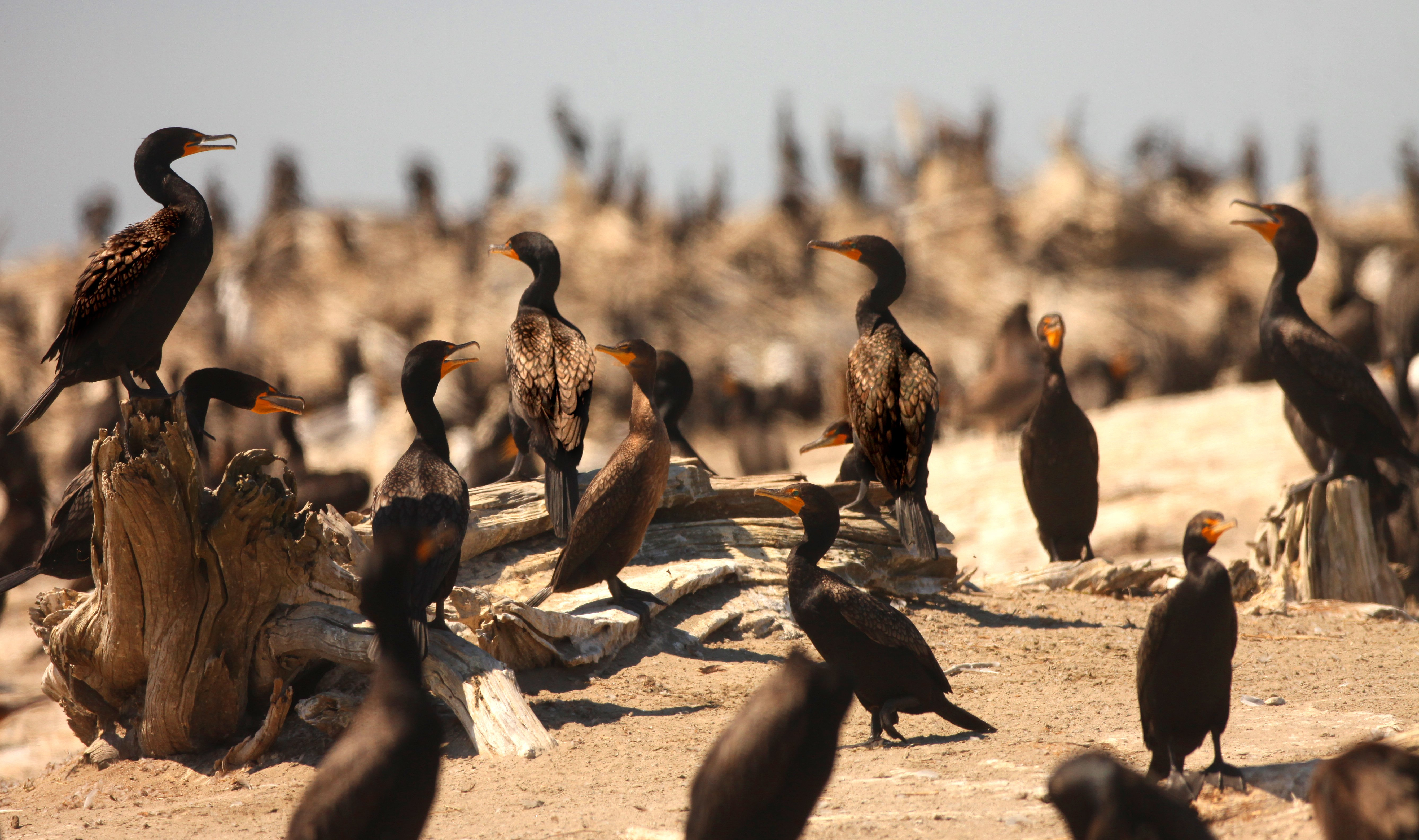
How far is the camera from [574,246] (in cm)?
2112

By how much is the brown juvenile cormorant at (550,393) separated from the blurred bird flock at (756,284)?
299 inches

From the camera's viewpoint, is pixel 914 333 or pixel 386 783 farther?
pixel 914 333

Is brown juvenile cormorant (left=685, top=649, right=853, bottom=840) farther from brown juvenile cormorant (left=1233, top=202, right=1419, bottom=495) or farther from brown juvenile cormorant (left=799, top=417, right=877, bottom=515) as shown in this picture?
brown juvenile cormorant (left=1233, top=202, right=1419, bottom=495)

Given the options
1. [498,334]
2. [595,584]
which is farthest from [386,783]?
[498,334]

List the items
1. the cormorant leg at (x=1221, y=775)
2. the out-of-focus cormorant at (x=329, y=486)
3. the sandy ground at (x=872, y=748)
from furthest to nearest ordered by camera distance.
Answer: the out-of-focus cormorant at (x=329, y=486), the sandy ground at (x=872, y=748), the cormorant leg at (x=1221, y=775)

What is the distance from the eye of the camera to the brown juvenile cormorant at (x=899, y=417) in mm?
6477

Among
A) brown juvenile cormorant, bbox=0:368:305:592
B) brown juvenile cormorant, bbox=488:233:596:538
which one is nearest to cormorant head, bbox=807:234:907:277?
brown juvenile cormorant, bbox=488:233:596:538

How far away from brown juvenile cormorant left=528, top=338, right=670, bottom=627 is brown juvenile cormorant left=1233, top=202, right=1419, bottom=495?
3.81m

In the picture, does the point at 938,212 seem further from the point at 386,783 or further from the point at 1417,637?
the point at 386,783

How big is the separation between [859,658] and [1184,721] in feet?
4.15

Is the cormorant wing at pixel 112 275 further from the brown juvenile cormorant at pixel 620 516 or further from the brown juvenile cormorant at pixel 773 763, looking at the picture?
the brown juvenile cormorant at pixel 773 763

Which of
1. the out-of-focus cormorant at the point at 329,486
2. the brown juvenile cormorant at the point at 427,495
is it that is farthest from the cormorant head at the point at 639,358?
the out-of-focus cormorant at the point at 329,486

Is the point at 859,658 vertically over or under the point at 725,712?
over

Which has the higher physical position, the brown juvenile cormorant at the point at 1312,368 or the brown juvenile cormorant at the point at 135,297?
the brown juvenile cormorant at the point at 135,297
